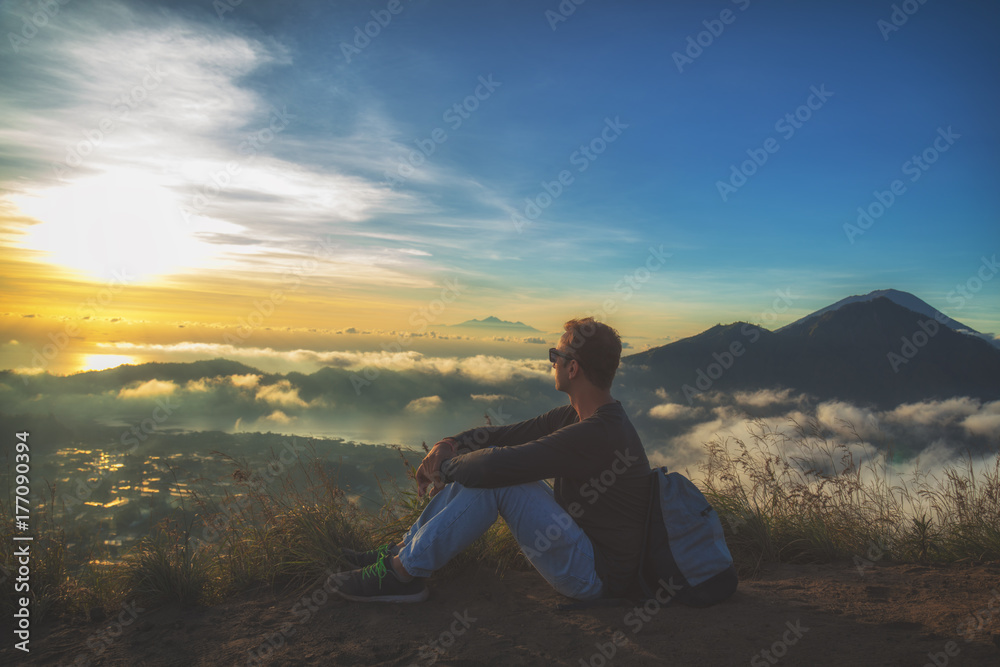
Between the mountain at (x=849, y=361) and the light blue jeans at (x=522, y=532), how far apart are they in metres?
140

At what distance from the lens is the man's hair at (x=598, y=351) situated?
3.04m

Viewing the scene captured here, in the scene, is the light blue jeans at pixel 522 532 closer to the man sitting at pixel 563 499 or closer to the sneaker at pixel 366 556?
the man sitting at pixel 563 499

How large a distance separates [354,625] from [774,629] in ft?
8.11

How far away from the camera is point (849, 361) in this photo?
558 feet

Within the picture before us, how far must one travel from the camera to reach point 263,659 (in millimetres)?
2730

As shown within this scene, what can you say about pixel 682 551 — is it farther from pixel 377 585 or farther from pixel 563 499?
pixel 377 585

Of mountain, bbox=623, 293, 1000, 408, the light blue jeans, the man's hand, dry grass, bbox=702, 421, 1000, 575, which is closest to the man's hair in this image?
the light blue jeans

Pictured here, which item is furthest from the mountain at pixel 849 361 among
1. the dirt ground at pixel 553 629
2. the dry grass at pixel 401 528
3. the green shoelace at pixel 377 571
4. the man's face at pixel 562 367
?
the green shoelace at pixel 377 571

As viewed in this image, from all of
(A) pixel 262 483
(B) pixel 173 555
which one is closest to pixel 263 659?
(B) pixel 173 555

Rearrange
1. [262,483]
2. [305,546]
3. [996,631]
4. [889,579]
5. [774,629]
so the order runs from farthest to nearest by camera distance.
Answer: [262,483] < [305,546] < [889,579] < [774,629] < [996,631]

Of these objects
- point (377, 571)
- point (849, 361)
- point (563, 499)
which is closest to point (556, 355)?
point (563, 499)

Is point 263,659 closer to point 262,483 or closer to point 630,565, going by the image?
point 262,483

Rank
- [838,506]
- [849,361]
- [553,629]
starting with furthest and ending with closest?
[849,361]
[838,506]
[553,629]

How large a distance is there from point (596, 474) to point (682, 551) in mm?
730
